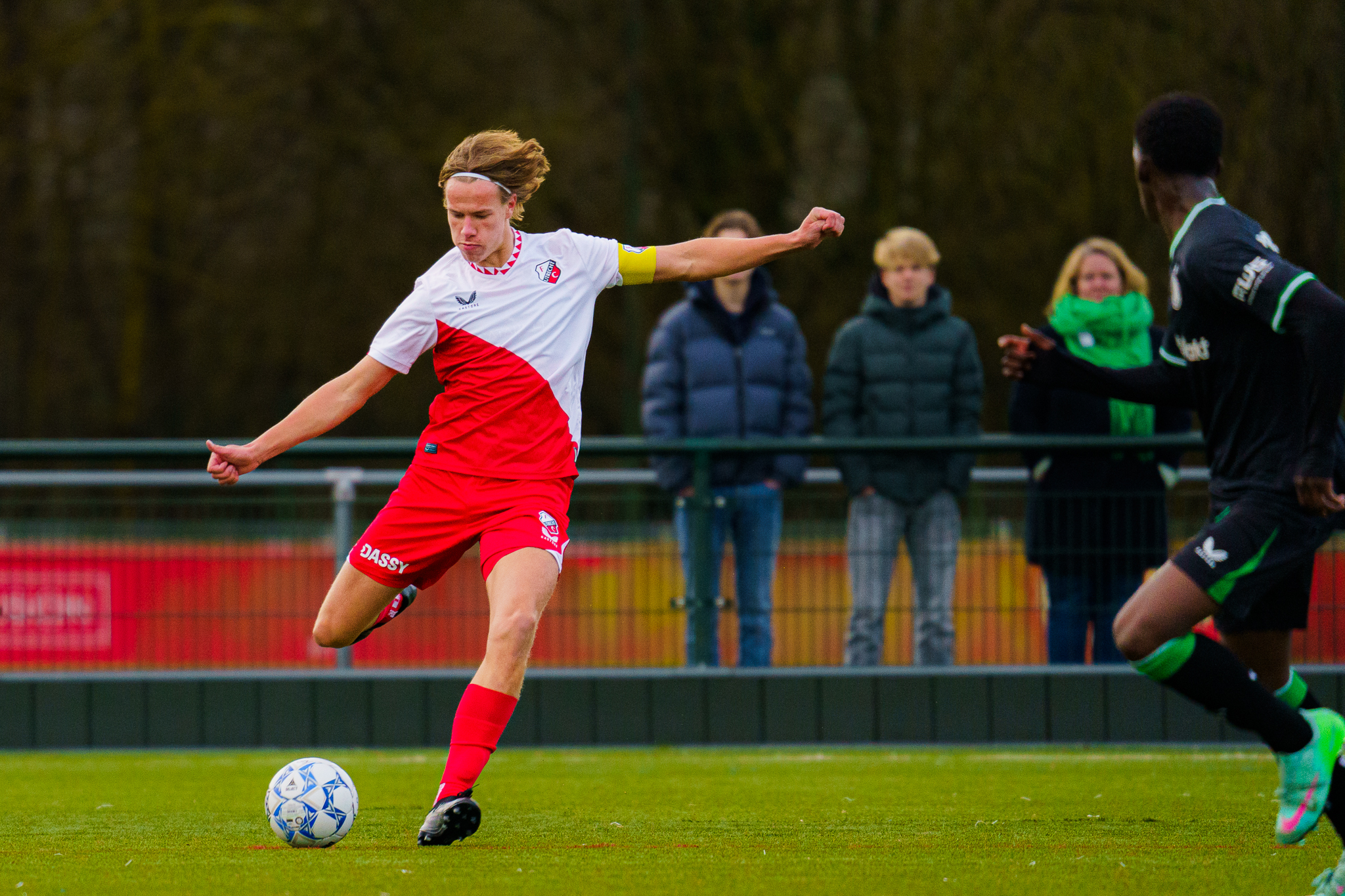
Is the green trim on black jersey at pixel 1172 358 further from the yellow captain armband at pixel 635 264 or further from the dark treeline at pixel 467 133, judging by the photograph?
the dark treeline at pixel 467 133

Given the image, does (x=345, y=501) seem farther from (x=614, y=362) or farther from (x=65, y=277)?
(x=65, y=277)

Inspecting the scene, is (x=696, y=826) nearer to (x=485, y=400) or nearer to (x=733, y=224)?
(x=485, y=400)

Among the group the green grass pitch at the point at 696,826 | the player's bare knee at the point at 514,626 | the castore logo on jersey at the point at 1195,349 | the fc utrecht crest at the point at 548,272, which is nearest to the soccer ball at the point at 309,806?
the green grass pitch at the point at 696,826

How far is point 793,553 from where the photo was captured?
8.32m

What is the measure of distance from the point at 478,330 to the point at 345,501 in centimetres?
332

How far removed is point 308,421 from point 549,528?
82 centimetres

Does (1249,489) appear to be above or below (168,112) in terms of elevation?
below

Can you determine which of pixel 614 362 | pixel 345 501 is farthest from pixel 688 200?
pixel 345 501

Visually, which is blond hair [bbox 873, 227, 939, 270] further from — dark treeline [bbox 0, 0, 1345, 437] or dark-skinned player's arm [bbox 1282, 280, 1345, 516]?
dark treeline [bbox 0, 0, 1345, 437]

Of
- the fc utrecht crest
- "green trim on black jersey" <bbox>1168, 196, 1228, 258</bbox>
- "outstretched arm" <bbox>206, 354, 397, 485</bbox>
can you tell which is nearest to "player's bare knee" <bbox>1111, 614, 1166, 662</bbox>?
"green trim on black jersey" <bbox>1168, 196, 1228, 258</bbox>

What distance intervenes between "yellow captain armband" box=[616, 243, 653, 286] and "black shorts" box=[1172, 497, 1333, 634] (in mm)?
2069

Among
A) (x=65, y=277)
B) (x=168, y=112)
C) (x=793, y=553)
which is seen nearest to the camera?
(x=793, y=553)

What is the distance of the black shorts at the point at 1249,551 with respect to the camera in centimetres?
454

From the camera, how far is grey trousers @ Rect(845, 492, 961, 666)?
27.0 ft
